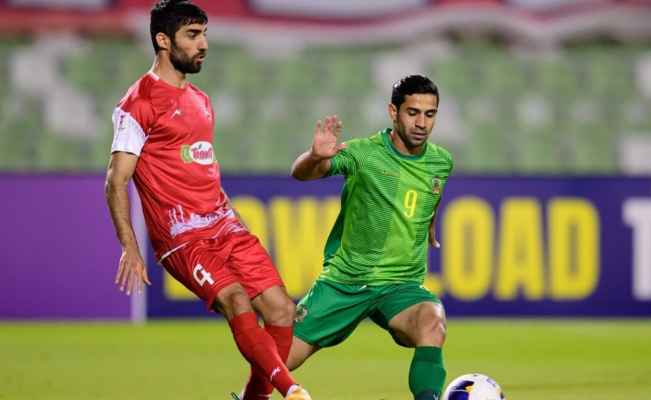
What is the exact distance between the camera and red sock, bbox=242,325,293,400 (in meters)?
5.60

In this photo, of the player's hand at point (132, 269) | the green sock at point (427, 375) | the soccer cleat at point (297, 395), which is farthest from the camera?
the green sock at point (427, 375)

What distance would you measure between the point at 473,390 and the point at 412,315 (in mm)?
499

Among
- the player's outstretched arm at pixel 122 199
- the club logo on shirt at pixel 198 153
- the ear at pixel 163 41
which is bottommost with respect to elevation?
the player's outstretched arm at pixel 122 199

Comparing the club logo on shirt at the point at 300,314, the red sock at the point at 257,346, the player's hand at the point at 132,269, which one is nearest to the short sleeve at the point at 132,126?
the player's hand at the point at 132,269

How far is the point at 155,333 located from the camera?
34.6 ft

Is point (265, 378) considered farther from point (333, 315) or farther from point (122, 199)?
point (122, 199)

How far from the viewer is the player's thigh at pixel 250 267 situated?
551 cm

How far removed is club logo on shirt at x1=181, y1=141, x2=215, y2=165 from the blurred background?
15.3 ft

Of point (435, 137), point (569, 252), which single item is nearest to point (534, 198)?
point (569, 252)

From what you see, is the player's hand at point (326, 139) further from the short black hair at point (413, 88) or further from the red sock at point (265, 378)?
the red sock at point (265, 378)

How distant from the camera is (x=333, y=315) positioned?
19.5 ft

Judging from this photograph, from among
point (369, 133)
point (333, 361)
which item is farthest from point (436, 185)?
point (369, 133)

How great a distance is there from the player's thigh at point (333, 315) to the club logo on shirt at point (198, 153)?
0.89 meters

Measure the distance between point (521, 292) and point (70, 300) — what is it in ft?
13.0
